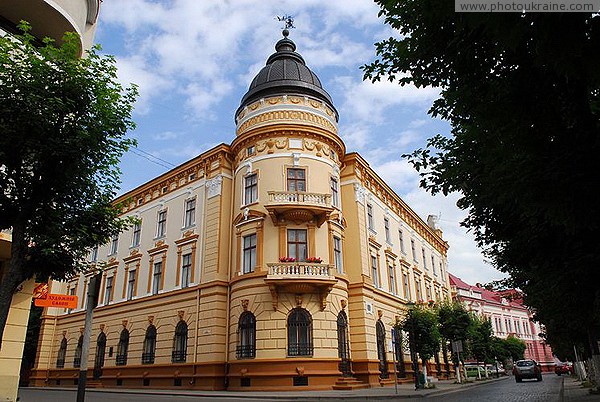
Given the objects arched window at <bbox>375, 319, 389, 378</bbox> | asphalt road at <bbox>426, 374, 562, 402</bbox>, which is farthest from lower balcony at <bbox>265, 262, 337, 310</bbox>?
asphalt road at <bbox>426, 374, 562, 402</bbox>

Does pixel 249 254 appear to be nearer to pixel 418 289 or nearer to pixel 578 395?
pixel 578 395

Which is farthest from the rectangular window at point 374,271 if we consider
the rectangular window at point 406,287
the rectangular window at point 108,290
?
the rectangular window at point 108,290

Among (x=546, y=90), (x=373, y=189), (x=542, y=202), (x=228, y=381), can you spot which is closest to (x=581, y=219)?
(x=542, y=202)

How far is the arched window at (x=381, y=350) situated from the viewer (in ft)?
81.7

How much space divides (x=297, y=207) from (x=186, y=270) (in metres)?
8.87

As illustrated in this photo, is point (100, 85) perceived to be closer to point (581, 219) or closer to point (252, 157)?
point (581, 219)

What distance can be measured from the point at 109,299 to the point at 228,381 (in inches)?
551

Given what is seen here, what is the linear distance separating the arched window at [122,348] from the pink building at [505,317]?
143ft

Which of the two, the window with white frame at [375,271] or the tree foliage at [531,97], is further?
the window with white frame at [375,271]

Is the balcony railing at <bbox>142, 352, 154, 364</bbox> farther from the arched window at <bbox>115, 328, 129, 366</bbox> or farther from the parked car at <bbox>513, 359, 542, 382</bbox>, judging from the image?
the parked car at <bbox>513, 359, 542, 382</bbox>

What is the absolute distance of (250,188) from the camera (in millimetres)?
24953

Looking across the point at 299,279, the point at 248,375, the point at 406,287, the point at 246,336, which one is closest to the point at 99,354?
the point at 246,336

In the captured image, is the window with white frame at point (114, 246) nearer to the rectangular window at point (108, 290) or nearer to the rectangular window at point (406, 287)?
the rectangular window at point (108, 290)

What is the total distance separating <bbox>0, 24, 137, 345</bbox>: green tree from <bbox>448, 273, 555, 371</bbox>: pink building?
55916mm
